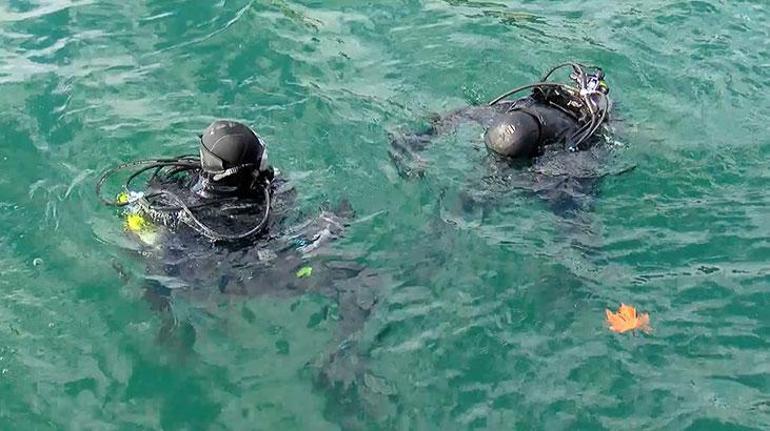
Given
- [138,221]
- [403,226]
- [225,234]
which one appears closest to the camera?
[225,234]

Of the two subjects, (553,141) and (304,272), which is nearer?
(304,272)

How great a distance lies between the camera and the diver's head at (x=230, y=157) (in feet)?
20.4

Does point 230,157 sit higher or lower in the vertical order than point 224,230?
higher

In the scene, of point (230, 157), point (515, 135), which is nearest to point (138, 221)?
point (230, 157)

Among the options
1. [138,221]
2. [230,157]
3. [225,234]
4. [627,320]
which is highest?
[230,157]

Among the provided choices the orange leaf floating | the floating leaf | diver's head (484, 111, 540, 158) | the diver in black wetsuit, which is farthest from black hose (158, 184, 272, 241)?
the orange leaf floating

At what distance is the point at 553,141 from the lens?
780 cm

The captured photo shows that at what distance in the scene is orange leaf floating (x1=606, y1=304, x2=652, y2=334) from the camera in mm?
6453

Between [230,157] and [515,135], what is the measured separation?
2.66 meters

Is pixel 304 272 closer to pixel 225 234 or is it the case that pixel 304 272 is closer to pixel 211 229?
pixel 225 234

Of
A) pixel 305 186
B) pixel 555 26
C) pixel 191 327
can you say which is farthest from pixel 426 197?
pixel 555 26

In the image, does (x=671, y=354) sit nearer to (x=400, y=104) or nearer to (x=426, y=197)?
(x=426, y=197)

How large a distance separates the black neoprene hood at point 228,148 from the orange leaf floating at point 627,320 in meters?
2.99

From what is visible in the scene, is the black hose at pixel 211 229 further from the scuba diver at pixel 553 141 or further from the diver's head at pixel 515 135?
the diver's head at pixel 515 135
